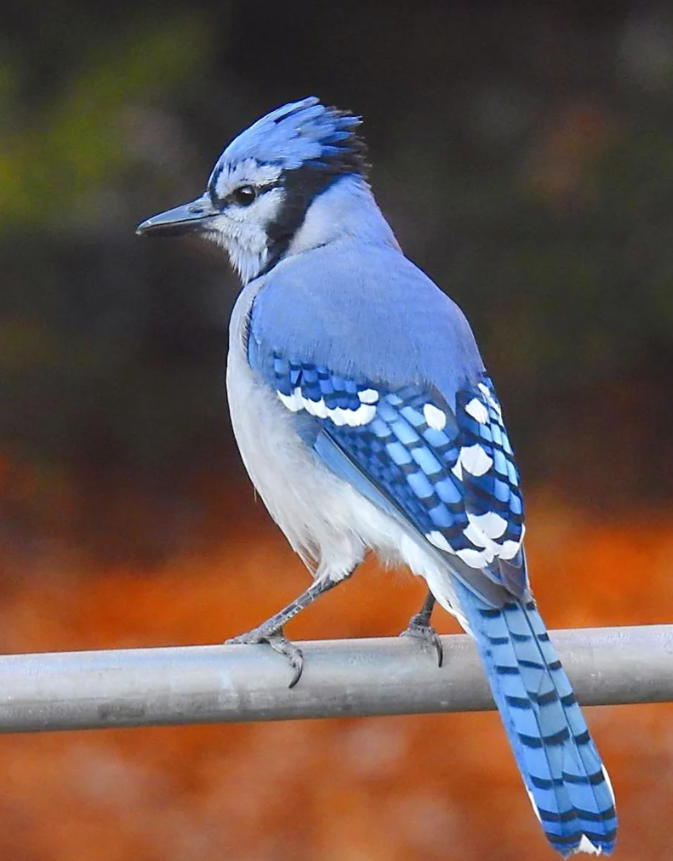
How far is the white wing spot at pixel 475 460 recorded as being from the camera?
1352 millimetres

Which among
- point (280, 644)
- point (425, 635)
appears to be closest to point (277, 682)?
point (280, 644)

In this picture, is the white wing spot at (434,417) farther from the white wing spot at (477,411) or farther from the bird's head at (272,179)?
the bird's head at (272,179)

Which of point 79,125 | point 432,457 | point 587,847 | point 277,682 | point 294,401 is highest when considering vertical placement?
point 79,125

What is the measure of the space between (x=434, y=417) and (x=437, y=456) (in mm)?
55

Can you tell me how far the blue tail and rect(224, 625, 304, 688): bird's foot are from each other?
163 millimetres

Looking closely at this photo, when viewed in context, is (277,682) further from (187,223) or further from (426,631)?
(187,223)

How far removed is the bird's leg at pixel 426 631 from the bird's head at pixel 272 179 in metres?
0.43

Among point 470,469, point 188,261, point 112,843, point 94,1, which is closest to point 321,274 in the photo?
point 470,469

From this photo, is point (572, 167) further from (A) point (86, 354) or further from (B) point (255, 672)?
(B) point (255, 672)

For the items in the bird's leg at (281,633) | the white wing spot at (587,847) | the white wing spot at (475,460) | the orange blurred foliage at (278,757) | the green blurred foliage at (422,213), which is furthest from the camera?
the green blurred foliage at (422,213)

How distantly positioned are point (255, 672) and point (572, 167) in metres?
2.40

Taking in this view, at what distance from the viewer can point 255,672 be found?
1.22 meters

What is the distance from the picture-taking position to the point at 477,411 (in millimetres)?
1424

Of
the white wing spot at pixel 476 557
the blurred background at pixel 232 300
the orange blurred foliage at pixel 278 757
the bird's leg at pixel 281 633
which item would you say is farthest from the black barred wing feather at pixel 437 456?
the blurred background at pixel 232 300
